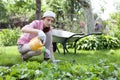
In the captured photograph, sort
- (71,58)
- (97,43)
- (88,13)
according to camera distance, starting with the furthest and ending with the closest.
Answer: (88,13) → (97,43) → (71,58)

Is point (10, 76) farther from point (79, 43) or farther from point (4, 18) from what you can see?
point (4, 18)

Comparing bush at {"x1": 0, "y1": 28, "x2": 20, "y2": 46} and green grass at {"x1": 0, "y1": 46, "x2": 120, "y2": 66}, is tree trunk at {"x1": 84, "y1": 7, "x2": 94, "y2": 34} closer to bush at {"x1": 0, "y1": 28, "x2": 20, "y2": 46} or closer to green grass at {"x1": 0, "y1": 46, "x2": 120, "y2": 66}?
bush at {"x1": 0, "y1": 28, "x2": 20, "y2": 46}

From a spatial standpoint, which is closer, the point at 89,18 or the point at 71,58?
the point at 71,58

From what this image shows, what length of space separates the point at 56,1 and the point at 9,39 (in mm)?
15226

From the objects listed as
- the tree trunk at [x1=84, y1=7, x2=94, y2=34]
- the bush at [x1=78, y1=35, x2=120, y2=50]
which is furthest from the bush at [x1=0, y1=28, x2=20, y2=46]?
the bush at [x1=78, y1=35, x2=120, y2=50]

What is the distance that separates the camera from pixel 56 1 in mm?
29734

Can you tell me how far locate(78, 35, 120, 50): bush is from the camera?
37.7 ft

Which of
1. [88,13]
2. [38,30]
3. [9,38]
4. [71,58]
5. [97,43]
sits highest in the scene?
[38,30]

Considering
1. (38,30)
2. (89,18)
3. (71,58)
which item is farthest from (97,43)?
(38,30)

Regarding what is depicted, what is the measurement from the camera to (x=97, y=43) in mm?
11617

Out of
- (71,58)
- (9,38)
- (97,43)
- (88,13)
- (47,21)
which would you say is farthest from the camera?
(9,38)

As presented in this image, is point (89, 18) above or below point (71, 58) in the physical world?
above

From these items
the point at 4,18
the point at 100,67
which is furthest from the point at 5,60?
the point at 4,18

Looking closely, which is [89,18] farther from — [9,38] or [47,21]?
[47,21]
